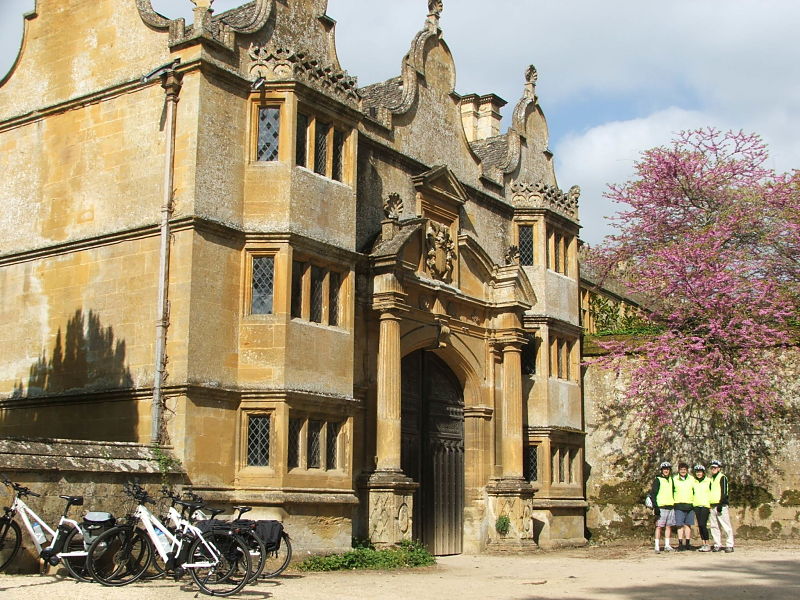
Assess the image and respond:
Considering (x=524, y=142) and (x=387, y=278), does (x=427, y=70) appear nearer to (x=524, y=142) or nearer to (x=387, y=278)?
(x=524, y=142)

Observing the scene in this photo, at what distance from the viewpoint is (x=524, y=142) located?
81.1 ft

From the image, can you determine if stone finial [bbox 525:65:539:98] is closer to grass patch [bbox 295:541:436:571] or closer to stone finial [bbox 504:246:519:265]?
stone finial [bbox 504:246:519:265]

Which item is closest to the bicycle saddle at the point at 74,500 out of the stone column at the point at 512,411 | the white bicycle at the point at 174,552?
the white bicycle at the point at 174,552

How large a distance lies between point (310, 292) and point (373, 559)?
13.9ft

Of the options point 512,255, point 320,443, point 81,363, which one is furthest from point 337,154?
point 512,255

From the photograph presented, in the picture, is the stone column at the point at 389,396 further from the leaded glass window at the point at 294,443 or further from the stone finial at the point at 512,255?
the stone finial at the point at 512,255

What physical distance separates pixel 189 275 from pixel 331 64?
525 cm

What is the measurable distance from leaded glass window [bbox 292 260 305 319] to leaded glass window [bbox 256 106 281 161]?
1749 millimetres

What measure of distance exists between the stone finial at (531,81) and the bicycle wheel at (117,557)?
1710 centimetres

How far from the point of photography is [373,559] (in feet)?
50.9

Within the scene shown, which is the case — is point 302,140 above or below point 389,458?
above

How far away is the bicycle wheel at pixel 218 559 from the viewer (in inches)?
433

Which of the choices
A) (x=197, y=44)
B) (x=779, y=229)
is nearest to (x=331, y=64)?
(x=197, y=44)

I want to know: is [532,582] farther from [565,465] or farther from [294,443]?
[565,465]
